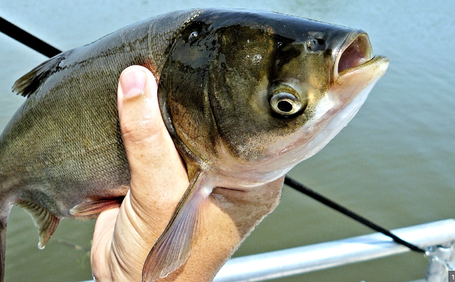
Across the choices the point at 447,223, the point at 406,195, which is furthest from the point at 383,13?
the point at 447,223

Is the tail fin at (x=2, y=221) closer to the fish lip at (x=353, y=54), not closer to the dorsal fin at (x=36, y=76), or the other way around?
the dorsal fin at (x=36, y=76)

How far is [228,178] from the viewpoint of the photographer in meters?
1.83

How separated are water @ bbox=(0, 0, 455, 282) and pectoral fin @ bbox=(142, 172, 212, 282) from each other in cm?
383

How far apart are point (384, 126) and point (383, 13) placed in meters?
6.01

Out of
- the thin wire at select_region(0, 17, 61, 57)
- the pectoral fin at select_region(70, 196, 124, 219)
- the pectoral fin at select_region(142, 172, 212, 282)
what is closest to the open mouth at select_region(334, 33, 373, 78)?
the pectoral fin at select_region(142, 172, 212, 282)

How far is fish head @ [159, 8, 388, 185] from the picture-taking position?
1440 mm

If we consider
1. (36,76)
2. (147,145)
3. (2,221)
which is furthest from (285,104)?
(2,221)

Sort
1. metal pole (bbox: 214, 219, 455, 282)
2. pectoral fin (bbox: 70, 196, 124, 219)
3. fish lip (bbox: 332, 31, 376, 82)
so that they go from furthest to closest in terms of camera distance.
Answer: metal pole (bbox: 214, 219, 455, 282), pectoral fin (bbox: 70, 196, 124, 219), fish lip (bbox: 332, 31, 376, 82)

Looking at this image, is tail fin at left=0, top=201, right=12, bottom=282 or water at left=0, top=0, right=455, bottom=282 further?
water at left=0, top=0, right=455, bottom=282

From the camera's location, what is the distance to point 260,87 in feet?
5.07

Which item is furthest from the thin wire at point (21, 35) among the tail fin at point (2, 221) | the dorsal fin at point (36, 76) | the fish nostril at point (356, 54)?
→ the fish nostril at point (356, 54)

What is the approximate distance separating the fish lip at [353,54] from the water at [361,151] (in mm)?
4226

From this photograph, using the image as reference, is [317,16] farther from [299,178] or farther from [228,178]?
[228,178]

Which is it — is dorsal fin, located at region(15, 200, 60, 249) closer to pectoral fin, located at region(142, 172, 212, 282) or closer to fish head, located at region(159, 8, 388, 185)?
pectoral fin, located at region(142, 172, 212, 282)
